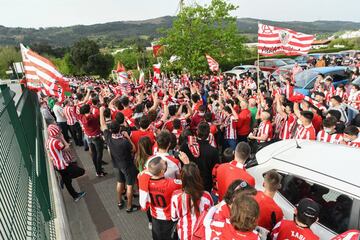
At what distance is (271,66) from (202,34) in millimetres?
7724

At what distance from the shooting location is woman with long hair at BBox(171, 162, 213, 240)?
289 cm

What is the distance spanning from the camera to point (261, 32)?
904cm

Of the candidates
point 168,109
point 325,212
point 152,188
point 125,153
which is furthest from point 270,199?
point 168,109

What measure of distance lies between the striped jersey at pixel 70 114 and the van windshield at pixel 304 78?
9418 mm

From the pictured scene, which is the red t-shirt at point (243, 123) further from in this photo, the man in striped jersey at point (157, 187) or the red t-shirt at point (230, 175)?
the man in striped jersey at point (157, 187)

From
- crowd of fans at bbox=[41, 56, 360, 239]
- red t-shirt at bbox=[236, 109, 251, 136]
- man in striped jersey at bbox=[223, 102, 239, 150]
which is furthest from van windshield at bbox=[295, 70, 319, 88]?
man in striped jersey at bbox=[223, 102, 239, 150]

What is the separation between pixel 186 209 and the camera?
117 inches

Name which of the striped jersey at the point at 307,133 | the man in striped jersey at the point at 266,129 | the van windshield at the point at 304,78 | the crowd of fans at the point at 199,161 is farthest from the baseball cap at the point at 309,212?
the van windshield at the point at 304,78

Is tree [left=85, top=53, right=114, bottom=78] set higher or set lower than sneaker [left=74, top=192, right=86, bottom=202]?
lower

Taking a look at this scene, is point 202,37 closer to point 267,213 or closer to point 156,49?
point 156,49

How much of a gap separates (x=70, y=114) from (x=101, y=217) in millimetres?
4642

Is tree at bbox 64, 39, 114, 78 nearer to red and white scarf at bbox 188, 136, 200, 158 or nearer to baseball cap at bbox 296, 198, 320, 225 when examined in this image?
red and white scarf at bbox 188, 136, 200, 158

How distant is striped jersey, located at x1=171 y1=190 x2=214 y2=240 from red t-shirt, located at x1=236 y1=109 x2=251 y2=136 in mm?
4041

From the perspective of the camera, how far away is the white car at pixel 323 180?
2.74m
